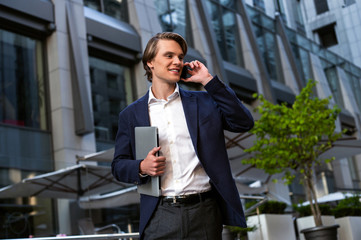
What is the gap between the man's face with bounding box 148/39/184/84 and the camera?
277 centimetres

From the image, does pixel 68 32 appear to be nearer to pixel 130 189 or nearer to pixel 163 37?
pixel 130 189

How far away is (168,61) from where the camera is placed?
277 centimetres

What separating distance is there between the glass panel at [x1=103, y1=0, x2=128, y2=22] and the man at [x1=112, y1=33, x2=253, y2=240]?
15.6m

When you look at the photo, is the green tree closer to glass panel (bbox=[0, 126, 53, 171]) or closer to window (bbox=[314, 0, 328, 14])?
glass panel (bbox=[0, 126, 53, 171])

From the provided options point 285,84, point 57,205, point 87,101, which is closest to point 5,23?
point 87,101

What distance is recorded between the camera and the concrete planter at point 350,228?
11531 mm

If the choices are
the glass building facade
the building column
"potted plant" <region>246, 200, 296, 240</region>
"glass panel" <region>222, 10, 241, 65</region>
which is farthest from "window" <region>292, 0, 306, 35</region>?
"potted plant" <region>246, 200, 296, 240</region>

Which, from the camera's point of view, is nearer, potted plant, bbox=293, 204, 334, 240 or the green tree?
the green tree

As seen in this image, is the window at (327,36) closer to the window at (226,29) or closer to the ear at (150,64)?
the window at (226,29)

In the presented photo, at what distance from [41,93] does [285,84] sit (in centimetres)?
1519

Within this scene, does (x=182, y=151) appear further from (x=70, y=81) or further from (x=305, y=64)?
(x=305, y=64)

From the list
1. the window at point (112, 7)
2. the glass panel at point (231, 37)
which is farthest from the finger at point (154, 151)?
the glass panel at point (231, 37)

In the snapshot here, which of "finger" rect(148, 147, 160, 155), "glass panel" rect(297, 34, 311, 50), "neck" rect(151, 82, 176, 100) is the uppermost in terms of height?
"glass panel" rect(297, 34, 311, 50)

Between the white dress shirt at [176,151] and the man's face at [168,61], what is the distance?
0.12 metres
